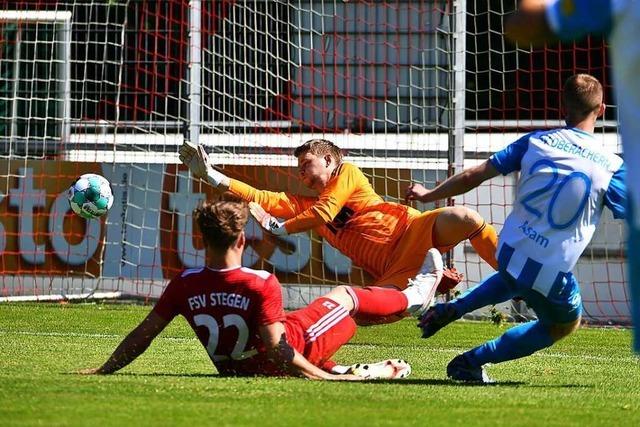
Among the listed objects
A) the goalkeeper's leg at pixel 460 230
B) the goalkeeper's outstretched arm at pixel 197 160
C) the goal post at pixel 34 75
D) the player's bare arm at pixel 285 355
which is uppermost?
the goal post at pixel 34 75

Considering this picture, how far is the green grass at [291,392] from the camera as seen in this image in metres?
5.04

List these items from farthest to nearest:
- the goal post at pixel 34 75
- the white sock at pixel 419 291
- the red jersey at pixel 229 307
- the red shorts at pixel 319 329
A: the goal post at pixel 34 75
the white sock at pixel 419 291
the red shorts at pixel 319 329
the red jersey at pixel 229 307

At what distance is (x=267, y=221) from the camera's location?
901cm

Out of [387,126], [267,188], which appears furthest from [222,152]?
[387,126]

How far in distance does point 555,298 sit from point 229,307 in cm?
160

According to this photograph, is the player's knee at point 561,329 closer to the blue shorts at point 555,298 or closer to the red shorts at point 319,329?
the blue shorts at point 555,298

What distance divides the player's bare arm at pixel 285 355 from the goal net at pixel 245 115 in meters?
6.39

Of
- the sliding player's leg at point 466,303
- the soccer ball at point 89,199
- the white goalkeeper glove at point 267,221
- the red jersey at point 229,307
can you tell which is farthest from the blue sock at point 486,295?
the soccer ball at point 89,199

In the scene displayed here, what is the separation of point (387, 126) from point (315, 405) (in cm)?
909

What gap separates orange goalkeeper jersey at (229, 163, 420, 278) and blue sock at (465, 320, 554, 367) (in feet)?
6.53

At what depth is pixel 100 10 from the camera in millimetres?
15422

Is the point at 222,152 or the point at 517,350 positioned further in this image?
the point at 222,152

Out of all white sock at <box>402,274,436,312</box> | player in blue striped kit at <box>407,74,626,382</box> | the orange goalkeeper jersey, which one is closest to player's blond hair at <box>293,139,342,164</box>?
the orange goalkeeper jersey

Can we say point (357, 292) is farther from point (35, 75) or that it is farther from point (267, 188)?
point (35, 75)
